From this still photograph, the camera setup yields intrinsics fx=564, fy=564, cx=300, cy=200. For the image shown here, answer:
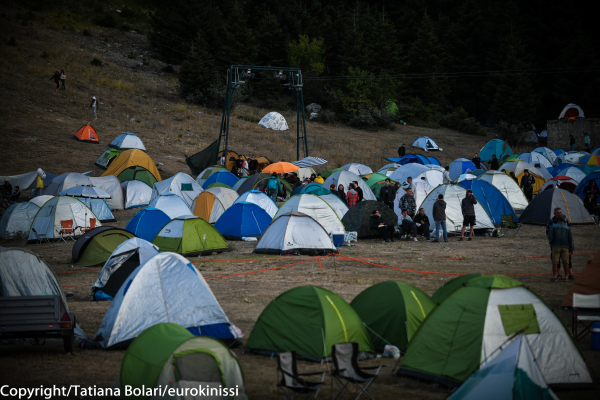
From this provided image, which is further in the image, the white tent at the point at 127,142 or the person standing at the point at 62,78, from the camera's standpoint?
the person standing at the point at 62,78

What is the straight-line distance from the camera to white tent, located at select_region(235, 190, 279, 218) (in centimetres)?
2052

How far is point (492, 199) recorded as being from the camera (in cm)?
2103

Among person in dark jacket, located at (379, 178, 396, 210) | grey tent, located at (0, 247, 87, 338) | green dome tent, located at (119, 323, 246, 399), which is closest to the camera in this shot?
green dome tent, located at (119, 323, 246, 399)

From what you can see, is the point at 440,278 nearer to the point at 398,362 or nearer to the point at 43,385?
the point at 398,362

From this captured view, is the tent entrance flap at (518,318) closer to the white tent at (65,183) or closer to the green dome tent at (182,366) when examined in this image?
the green dome tent at (182,366)

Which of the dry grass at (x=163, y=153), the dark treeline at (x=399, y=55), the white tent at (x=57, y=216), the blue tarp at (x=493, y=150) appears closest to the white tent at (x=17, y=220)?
the white tent at (x=57, y=216)

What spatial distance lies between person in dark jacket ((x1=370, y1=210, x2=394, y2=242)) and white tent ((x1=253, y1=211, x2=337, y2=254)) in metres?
2.92

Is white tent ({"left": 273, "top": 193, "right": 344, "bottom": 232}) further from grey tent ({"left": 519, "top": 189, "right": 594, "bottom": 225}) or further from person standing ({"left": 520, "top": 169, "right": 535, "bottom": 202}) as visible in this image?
person standing ({"left": 520, "top": 169, "right": 535, "bottom": 202})

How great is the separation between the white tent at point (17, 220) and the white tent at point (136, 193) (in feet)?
18.3

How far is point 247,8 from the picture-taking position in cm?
6034

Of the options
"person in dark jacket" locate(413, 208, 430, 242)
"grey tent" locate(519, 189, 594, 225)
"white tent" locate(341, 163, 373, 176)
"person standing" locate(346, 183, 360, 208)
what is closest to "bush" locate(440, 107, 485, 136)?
"white tent" locate(341, 163, 373, 176)

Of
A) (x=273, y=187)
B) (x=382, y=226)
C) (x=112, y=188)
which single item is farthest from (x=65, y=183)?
(x=382, y=226)

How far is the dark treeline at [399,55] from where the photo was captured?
5231 centimetres

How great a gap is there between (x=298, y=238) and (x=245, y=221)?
387cm
